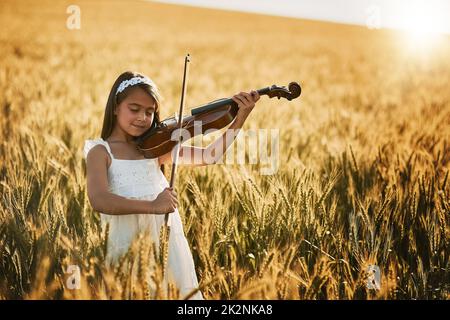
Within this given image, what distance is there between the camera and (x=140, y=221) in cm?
182

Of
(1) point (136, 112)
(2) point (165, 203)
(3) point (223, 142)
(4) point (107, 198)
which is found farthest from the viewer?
(3) point (223, 142)

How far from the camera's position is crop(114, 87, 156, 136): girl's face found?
1844 millimetres

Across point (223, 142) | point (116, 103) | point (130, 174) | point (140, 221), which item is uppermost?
point (116, 103)

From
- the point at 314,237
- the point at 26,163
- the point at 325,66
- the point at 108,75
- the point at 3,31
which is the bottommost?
the point at 314,237

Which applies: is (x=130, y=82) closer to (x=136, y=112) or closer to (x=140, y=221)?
(x=136, y=112)

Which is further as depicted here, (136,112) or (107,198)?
(136,112)

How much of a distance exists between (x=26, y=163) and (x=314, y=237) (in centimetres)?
166

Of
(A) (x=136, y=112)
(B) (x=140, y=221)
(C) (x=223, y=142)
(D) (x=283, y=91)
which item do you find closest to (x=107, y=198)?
(B) (x=140, y=221)

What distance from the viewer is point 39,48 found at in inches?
393

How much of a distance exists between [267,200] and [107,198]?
1.68 feet

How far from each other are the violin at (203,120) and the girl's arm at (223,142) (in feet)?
0.09

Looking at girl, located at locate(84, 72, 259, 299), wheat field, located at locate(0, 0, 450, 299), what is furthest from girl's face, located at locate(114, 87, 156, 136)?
wheat field, located at locate(0, 0, 450, 299)
